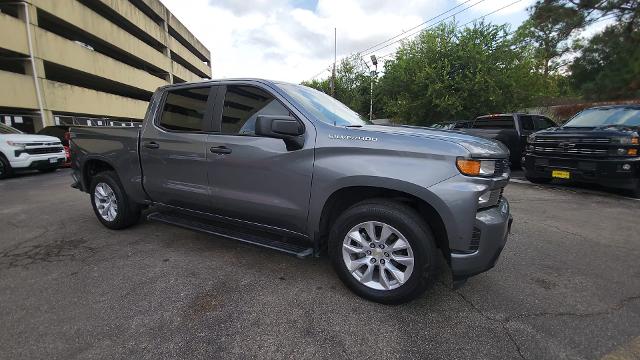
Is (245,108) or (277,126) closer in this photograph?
(277,126)

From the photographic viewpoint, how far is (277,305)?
2.84 meters

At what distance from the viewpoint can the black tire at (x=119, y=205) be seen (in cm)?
449

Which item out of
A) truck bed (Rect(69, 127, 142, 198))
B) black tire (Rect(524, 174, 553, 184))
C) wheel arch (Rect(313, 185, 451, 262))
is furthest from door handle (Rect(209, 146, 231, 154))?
black tire (Rect(524, 174, 553, 184))

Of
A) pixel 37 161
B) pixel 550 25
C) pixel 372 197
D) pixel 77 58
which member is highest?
pixel 550 25

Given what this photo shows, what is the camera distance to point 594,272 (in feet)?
11.5

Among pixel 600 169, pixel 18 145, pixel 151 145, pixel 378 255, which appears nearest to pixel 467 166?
pixel 378 255

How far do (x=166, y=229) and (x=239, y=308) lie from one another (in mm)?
2443

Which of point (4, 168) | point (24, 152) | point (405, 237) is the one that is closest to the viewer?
point (405, 237)

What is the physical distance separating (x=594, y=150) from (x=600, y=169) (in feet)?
1.23

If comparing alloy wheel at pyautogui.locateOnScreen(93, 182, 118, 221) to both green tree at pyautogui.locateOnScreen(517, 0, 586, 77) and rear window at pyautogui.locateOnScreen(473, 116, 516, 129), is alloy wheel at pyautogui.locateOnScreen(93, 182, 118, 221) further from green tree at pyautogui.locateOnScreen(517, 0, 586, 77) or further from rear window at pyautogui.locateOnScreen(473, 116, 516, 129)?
green tree at pyautogui.locateOnScreen(517, 0, 586, 77)

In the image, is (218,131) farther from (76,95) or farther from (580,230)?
(76,95)

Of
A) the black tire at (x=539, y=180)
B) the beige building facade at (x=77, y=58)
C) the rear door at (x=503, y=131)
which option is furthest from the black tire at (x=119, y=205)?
the beige building facade at (x=77, y=58)

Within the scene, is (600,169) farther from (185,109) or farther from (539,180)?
(185,109)

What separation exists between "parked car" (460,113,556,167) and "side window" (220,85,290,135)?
24.9 feet
